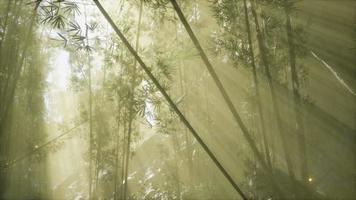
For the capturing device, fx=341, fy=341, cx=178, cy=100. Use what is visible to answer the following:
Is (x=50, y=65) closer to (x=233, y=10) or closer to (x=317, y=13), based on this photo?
(x=233, y=10)

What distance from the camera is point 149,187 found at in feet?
41.7

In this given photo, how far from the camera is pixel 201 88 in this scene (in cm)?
945

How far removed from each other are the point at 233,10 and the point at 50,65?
5381mm

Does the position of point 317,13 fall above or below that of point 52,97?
below

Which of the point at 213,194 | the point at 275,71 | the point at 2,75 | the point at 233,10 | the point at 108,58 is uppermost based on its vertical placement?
the point at 108,58

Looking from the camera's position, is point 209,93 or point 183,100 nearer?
point 183,100

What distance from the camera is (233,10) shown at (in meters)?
4.22

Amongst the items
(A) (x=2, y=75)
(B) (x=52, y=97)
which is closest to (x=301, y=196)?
(A) (x=2, y=75)

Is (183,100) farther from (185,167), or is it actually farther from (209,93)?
(185,167)


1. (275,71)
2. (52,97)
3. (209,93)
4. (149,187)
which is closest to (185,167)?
(209,93)

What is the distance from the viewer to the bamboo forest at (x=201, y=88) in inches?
164

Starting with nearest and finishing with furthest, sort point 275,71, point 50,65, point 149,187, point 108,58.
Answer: point 275,71 → point 108,58 → point 50,65 → point 149,187

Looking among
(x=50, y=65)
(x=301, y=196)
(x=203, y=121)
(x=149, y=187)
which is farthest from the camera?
(x=149, y=187)

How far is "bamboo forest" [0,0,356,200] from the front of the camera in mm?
4164
